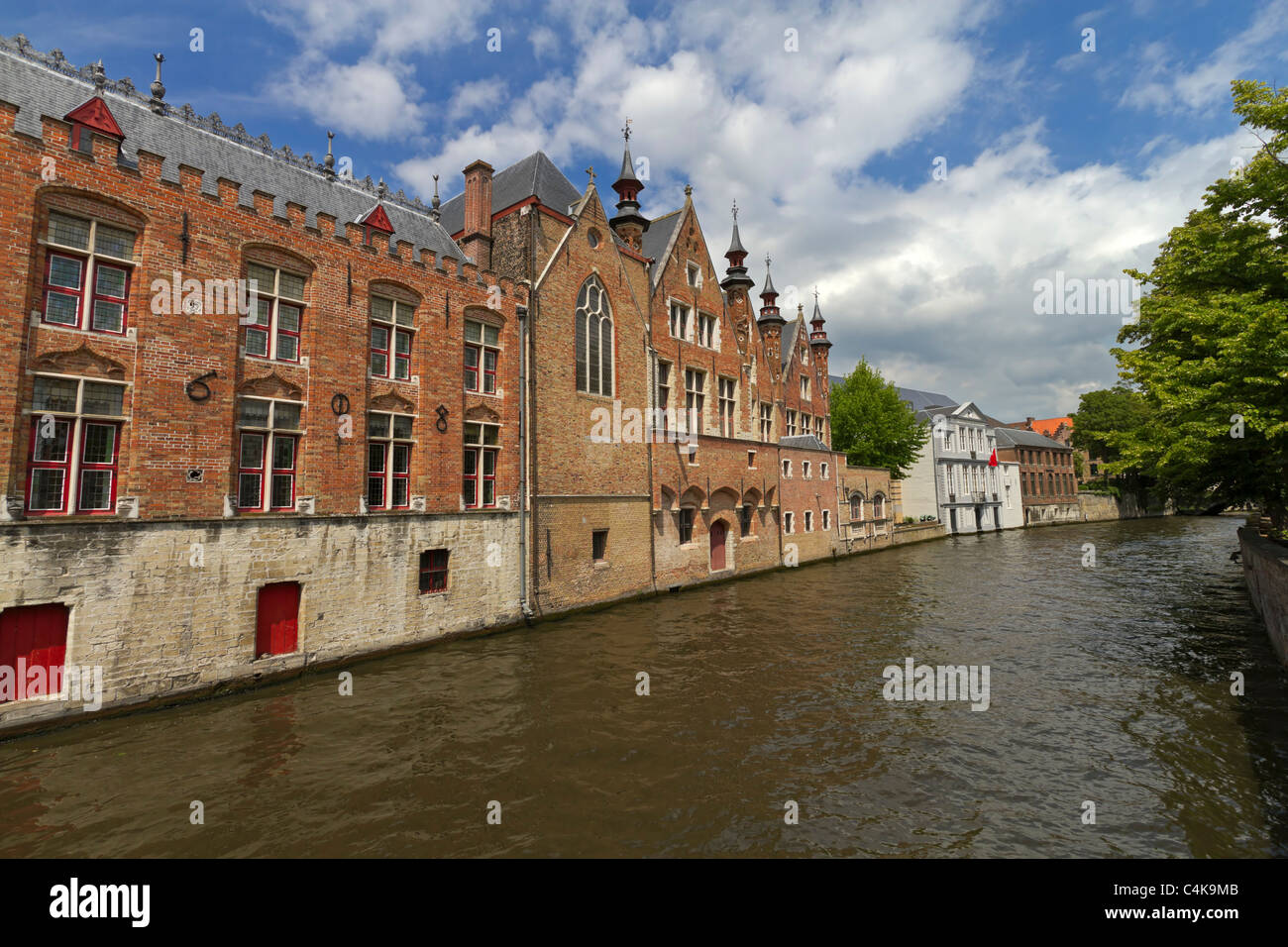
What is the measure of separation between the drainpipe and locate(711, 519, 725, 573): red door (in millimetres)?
11354

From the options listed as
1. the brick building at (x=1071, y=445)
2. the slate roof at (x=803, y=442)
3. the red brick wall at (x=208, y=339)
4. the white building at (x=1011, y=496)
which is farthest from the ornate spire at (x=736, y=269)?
the brick building at (x=1071, y=445)

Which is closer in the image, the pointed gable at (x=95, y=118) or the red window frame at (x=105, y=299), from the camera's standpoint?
the red window frame at (x=105, y=299)

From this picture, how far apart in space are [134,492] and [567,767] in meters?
10.3

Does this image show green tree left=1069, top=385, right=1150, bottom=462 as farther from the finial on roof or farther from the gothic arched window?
the finial on roof

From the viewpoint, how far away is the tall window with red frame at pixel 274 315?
13398mm

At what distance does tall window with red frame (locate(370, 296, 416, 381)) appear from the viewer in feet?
51.6

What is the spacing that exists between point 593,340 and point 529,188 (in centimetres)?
628

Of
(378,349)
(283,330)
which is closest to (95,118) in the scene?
(283,330)

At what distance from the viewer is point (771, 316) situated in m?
35.9

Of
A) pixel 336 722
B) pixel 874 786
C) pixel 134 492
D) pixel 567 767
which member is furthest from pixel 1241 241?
pixel 134 492

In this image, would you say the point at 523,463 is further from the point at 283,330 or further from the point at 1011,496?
the point at 1011,496

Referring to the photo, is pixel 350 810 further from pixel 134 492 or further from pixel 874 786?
pixel 134 492

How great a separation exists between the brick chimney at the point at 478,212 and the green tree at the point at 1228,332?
68.9 feet

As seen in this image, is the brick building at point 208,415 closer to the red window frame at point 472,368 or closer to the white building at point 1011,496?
the red window frame at point 472,368
